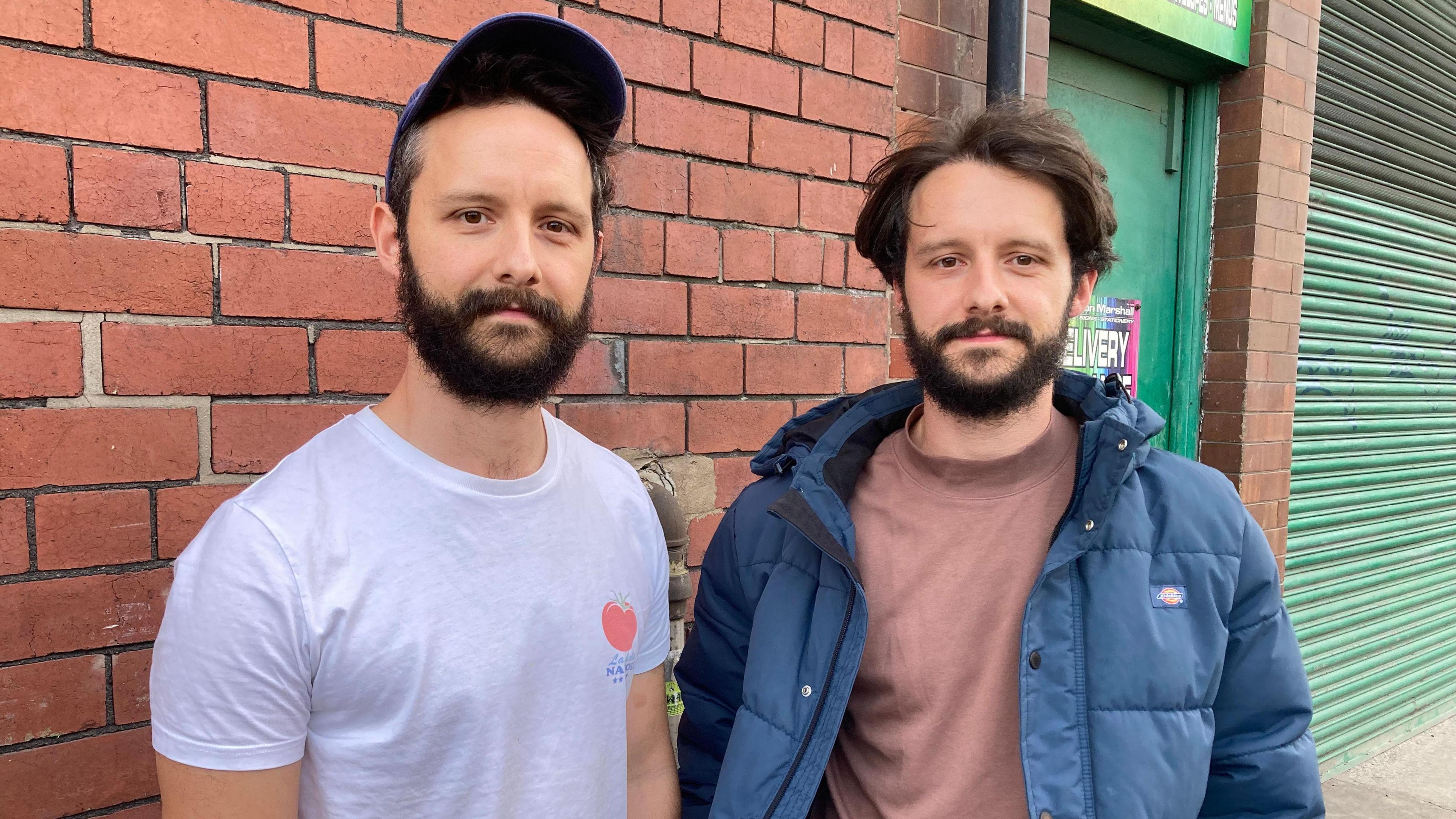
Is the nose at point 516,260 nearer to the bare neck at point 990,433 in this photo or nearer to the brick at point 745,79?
the bare neck at point 990,433

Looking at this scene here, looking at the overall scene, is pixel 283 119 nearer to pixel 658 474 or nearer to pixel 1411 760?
pixel 658 474

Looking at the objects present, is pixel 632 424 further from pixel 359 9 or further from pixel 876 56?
pixel 876 56

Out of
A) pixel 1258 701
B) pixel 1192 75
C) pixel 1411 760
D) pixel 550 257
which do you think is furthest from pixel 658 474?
pixel 1411 760

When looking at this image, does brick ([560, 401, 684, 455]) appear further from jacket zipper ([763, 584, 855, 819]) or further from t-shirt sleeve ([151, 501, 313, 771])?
t-shirt sleeve ([151, 501, 313, 771])

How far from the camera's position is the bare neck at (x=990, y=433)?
1.97 metres

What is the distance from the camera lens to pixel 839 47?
2752mm

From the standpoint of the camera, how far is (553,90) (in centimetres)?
166

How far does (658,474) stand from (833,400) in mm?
468

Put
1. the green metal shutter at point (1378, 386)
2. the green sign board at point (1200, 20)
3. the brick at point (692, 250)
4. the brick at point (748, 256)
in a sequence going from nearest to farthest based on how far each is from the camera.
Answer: the brick at point (692, 250) → the brick at point (748, 256) → the green sign board at point (1200, 20) → the green metal shutter at point (1378, 386)

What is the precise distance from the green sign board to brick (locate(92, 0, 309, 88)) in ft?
9.28

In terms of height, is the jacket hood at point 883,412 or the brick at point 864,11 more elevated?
the brick at point 864,11

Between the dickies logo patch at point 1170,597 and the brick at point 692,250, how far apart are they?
1.37 m

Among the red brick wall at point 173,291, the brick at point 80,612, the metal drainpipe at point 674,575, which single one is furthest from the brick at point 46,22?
the metal drainpipe at point 674,575

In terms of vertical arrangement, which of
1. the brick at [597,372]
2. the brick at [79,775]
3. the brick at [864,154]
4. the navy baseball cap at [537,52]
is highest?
the brick at [864,154]
